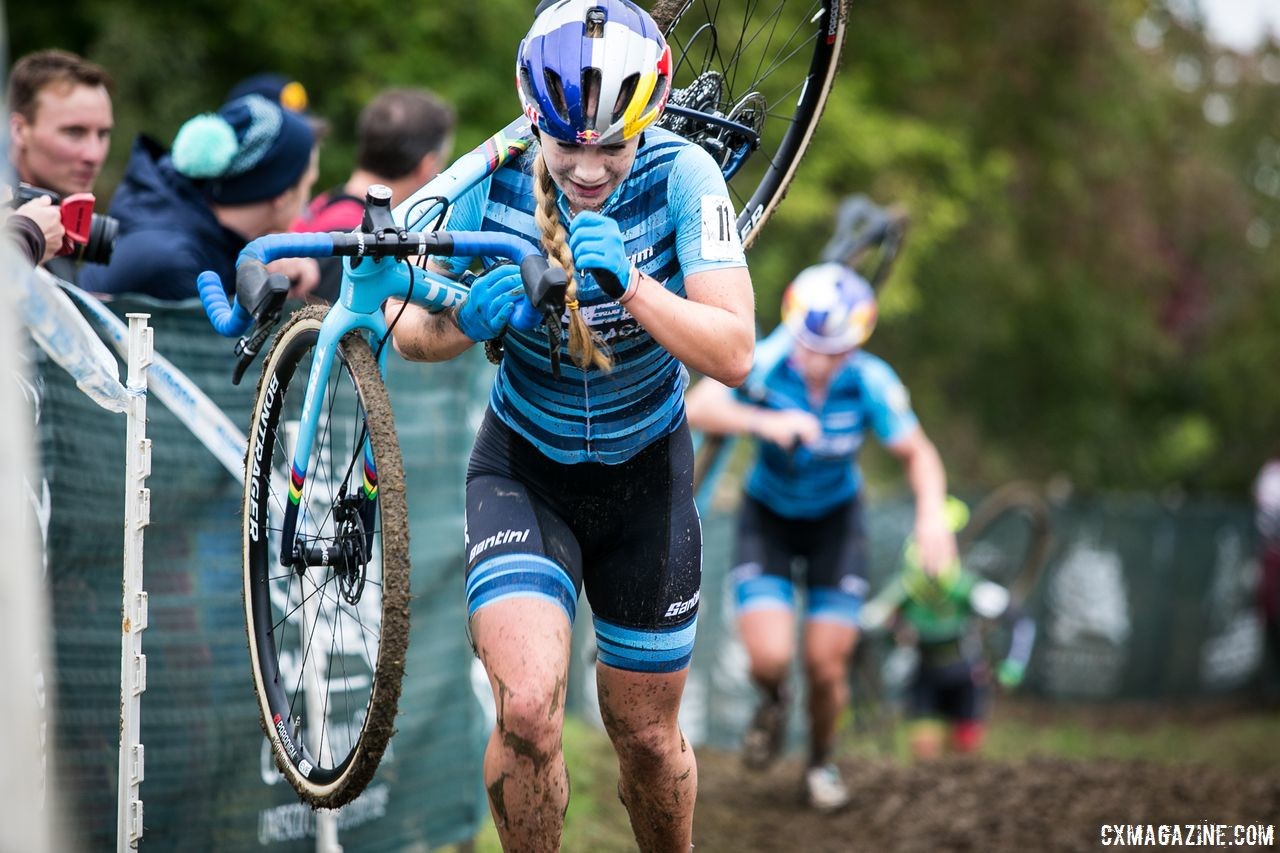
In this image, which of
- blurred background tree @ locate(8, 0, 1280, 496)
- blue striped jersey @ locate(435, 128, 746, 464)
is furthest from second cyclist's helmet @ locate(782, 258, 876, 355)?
blurred background tree @ locate(8, 0, 1280, 496)

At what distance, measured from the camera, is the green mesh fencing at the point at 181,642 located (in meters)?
3.79

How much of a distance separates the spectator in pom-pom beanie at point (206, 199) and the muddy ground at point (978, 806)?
3377 millimetres

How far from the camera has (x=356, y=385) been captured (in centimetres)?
322

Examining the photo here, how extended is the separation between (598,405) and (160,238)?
2025 mm

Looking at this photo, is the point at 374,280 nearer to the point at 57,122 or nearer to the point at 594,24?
the point at 594,24

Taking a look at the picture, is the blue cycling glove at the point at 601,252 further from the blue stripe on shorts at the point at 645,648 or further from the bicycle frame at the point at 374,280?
the blue stripe on shorts at the point at 645,648

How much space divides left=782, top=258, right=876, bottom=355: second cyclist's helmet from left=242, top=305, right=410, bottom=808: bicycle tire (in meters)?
3.30

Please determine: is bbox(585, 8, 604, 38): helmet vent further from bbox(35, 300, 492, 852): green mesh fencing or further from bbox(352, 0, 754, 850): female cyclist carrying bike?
bbox(35, 300, 492, 852): green mesh fencing

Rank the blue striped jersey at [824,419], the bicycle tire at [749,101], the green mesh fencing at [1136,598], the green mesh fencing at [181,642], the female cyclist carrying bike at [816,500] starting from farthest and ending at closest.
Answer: the green mesh fencing at [1136,598], the blue striped jersey at [824,419], the female cyclist carrying bike at [816,500], the bicycle tire at [749,101], the green mesh fencing at [181,642]

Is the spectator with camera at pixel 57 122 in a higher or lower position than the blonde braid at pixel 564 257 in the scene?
higher

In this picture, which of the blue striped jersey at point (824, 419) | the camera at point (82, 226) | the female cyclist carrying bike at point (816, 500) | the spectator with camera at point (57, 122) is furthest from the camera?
the blue striped jersey at point (824, 419)

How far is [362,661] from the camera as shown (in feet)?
15.4

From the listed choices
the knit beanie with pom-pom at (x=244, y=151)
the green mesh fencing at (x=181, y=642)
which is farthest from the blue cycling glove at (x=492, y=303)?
the knit beanie with pom-pom at (x=244, y=151)

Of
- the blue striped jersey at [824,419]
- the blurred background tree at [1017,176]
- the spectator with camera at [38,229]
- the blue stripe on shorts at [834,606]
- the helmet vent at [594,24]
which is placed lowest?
the blue stripe on shorts at [834,606]
